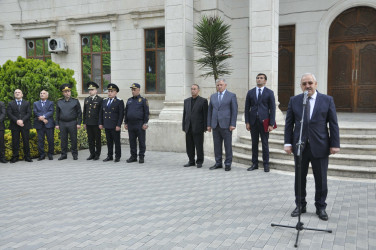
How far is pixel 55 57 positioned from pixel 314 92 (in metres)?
13.3

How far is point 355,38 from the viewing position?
12477mm

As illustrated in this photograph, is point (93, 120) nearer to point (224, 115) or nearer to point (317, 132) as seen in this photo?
point (224, 115)

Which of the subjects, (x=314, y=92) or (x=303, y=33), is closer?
(x=314, y=92)

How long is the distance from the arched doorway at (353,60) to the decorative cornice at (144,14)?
6128 millimetres

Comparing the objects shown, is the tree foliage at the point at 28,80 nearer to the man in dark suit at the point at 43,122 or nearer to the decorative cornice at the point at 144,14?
the man in dark suit at the point at 43,122

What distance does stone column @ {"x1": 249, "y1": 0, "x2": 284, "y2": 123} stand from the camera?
9.23 metres

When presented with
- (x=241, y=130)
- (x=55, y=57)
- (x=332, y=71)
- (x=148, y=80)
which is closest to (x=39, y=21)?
(x=55, y=57)

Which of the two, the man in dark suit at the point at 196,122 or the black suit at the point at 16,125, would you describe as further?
the black suit at the point at 16,125

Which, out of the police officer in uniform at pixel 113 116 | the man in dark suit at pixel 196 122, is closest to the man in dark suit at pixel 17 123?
the police officer in uniform at pixel 113 116

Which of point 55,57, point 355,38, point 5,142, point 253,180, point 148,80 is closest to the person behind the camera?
point 253,180

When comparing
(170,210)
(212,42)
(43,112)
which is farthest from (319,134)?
(43,112)

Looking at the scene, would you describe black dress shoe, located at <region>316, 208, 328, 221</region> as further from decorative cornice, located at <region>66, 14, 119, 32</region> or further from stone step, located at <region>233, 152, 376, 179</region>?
decorative cornice, located at <region>66, 14, 119, 32</region>

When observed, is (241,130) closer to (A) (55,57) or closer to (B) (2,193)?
(B) (2,193)

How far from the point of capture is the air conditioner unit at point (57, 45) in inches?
596
